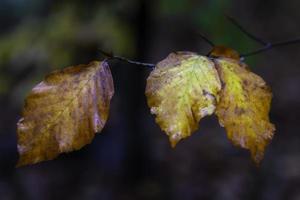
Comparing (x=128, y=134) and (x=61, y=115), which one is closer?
(x=61, y=115)

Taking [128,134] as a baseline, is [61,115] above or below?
above

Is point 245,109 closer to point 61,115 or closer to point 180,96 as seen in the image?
point 180,96

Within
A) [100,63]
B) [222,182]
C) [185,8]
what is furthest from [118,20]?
[100,63]

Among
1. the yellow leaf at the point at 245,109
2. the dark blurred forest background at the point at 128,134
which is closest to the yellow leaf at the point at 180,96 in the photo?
the yellow leaf at the point at 245,109

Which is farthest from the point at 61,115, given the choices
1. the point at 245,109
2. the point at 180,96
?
the point at 245,109

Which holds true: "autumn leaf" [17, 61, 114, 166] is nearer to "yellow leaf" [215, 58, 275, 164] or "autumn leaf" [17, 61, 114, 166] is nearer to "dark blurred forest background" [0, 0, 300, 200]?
"yellow leaf" [215, 58, 275, 164]

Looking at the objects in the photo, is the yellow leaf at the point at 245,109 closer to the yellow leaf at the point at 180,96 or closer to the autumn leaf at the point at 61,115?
the yellow leaf at the point at 180,96

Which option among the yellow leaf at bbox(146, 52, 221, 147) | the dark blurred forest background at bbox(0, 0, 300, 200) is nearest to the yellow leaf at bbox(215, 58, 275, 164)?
the yellow leaf at bbox(146, 52, 221, 147)
